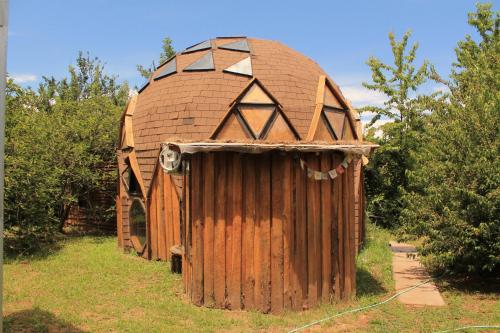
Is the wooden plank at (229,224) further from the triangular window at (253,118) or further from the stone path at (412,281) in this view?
the stone path at (412,281)

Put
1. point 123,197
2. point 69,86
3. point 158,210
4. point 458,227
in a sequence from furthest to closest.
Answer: point 69,86, point 123,197, point 158,210, point 458,227

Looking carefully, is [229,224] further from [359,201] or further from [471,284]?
[359,201]

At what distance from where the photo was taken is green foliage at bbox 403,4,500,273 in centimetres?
793

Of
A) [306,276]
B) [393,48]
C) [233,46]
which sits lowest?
[306,276]

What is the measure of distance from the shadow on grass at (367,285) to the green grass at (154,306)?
0.06 feet

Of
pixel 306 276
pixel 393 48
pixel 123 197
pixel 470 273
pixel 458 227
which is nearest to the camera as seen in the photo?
pixel 306 276

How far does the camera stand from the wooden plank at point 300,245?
676 cm

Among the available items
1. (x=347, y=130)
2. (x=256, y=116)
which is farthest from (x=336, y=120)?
(x=256, y=116)

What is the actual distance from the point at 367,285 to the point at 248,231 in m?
3.11

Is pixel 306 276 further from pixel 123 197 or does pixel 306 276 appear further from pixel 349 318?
pixel 123 197

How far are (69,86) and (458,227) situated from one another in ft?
113

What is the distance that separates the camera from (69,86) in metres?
36.2

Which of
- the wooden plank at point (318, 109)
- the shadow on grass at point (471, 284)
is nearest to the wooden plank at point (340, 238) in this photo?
the shadow on grass at point (471, 284)

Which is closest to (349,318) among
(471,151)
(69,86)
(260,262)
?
(260,262)
